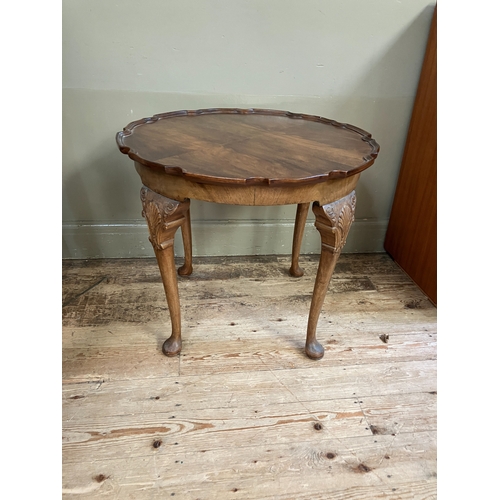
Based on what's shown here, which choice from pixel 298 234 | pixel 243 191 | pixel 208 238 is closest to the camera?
pixel 243 191

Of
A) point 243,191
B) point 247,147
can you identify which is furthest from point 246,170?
point 247,147

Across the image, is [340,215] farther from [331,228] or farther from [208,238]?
[208,238]

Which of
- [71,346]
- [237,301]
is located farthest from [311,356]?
[71,346]

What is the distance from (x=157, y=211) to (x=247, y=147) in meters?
0.37

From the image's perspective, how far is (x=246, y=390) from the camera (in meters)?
1.41

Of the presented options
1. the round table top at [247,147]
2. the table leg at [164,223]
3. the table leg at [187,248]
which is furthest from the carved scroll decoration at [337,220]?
the table leg at [187,248]

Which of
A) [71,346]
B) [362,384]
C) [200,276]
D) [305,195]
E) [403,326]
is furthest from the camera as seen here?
[200,276]

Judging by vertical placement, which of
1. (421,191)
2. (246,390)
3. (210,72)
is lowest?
(246,390)

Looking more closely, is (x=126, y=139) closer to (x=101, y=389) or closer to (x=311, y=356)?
(x=101, y=389)

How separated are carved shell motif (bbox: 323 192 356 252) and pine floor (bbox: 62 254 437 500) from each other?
0.54 meters

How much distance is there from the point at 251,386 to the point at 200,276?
0.75 meters

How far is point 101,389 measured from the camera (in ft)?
4.58

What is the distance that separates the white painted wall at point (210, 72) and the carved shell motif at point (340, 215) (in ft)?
2.73

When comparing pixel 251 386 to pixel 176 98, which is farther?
pixel 176 98
